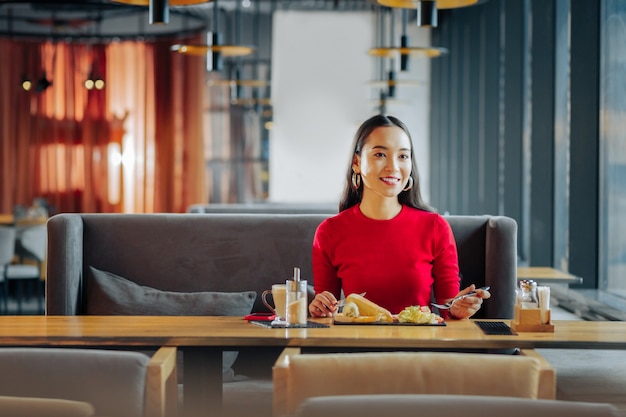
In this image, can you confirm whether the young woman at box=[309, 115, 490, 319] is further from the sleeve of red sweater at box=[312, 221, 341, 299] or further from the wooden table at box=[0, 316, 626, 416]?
the wooden table at box=[0, 316, 626, 416]

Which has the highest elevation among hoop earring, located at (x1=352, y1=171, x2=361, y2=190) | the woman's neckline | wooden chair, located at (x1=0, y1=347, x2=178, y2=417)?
hoop earring, located at (x1=352, y1=171, x2=361, y2=190)

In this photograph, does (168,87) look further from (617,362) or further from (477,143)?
(617,362)

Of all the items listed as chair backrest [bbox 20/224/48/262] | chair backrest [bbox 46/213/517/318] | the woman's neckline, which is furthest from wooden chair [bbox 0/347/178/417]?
chair backrest [bbox 20/224/48/262]

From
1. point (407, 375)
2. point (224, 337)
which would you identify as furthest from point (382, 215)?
point (407, 375)

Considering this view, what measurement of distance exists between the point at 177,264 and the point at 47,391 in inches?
68.3

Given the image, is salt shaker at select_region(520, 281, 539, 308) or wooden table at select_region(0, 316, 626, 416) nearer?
wooden table at select_region(0, 316, 626, 416)

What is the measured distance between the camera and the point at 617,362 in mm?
3438

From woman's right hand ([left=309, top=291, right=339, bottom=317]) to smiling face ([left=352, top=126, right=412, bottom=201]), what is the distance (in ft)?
1.17

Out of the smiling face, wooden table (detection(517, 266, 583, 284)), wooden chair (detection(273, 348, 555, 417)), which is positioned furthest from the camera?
wooden table (detection(517, 266, 583, 284))

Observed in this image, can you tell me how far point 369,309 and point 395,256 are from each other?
328 millimetres

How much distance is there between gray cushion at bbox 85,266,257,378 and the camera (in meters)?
3.57

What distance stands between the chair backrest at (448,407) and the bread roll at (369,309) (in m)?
0.95

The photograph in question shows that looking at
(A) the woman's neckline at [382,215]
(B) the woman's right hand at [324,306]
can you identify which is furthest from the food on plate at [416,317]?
(A) the woman's neckline at [382,215]

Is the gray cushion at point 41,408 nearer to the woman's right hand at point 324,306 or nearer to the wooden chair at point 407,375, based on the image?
the wooden chair at point 407,375
